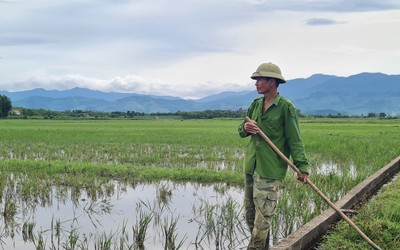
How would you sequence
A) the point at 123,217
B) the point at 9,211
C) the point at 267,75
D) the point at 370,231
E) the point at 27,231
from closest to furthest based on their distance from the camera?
the point at 267,75, the point at 370,231, the point at 27,231, the point at 9,211, the point at 123,217

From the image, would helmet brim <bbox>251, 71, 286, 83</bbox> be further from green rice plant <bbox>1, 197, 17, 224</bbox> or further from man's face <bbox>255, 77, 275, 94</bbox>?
green rice plant <bbox>1, 197, 17, 224</bbox>

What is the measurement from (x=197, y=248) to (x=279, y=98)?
7.23ft

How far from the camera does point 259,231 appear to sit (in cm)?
392

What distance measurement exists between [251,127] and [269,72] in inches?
19.8

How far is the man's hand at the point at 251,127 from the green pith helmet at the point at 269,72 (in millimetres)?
412

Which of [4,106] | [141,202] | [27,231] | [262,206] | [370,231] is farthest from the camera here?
[4,106]

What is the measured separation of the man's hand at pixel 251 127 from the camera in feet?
12.3

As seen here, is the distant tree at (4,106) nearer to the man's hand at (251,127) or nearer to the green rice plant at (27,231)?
the green rice plant at (27,231)

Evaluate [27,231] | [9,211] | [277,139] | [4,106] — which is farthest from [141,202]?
[4,106]

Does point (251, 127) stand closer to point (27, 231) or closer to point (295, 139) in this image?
point (295, 139)

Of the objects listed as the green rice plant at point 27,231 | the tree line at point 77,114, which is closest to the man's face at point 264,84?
the green rice plant at point 27,231

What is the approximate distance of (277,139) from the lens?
3971 millimetres

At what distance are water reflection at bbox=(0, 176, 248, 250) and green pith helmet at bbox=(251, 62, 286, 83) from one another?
6.09 ft

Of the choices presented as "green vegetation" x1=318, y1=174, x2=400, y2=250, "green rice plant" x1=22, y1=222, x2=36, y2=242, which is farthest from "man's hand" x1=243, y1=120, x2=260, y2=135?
"green rice plant" x1=22, y1=222, x2=36, y2=242
